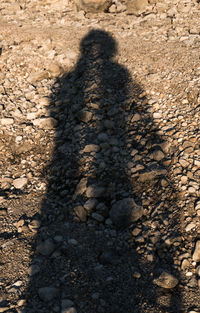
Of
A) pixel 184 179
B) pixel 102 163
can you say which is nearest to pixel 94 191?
pixel 102 163

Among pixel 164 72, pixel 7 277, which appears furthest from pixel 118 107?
pixel 7 277

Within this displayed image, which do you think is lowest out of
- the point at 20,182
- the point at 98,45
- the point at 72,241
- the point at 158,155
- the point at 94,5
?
the point at 20,182

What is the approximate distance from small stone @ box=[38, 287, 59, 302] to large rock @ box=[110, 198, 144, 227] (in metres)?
0.84

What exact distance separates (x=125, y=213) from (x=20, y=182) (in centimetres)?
131

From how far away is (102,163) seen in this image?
371 cm

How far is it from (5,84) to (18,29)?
4.85ft

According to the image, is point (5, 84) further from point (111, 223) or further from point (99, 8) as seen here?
point (111, 223)

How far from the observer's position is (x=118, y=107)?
14.4 feet

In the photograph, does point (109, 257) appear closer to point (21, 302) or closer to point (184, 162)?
point (21, 302)

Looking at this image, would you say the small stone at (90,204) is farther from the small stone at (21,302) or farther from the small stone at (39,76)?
the small stone at (39,76)

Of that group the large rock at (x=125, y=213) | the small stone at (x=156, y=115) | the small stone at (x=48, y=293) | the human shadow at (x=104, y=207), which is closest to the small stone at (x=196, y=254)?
the human shadow at (x=104, y=207)

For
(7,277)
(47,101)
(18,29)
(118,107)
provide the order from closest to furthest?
(7,277) < (118,107) < (47,101) < (18,29)

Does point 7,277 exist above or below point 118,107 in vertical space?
below

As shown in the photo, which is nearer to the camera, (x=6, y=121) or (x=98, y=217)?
(x=98, y=217)
